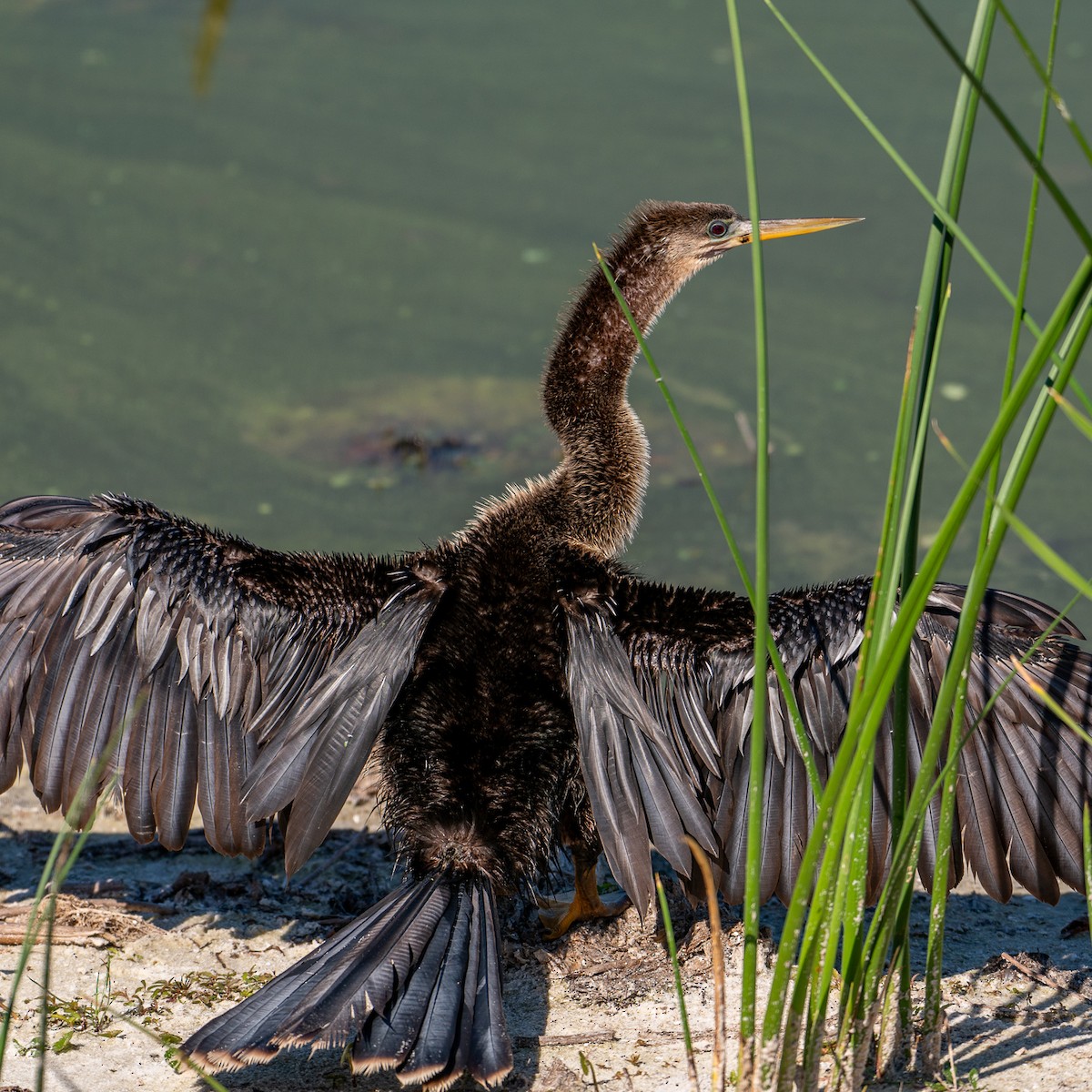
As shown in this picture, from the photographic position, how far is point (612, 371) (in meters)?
3.96

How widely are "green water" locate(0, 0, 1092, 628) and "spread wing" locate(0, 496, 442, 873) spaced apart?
2306mm

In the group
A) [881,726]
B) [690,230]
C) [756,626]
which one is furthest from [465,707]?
[690,230]

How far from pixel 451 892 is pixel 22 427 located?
4236mm

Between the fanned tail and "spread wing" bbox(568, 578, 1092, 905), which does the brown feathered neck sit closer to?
"spread wing" bbox(568, 578, 1092, 905)

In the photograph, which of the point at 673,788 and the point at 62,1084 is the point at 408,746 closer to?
the point at 673,788

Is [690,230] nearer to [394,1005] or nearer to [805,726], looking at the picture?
[805,726]

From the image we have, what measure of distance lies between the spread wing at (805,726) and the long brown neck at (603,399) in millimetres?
685

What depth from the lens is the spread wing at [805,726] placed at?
9.71 feet

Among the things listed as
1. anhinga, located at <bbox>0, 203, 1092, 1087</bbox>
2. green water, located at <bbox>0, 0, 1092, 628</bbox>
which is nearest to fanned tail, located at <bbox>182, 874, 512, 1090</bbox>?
anhinga, located at <bbox>0, 203, 1092, 1087</bbox>

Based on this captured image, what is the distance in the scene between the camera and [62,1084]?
9.04 feet

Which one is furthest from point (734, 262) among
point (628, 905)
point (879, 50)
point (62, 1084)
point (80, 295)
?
point (62, 1084)

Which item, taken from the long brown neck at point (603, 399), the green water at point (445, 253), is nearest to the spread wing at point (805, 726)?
the long brown neck at point (603, 399)

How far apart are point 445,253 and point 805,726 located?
512 centimetres

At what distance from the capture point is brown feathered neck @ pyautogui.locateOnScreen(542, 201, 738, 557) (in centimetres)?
379
